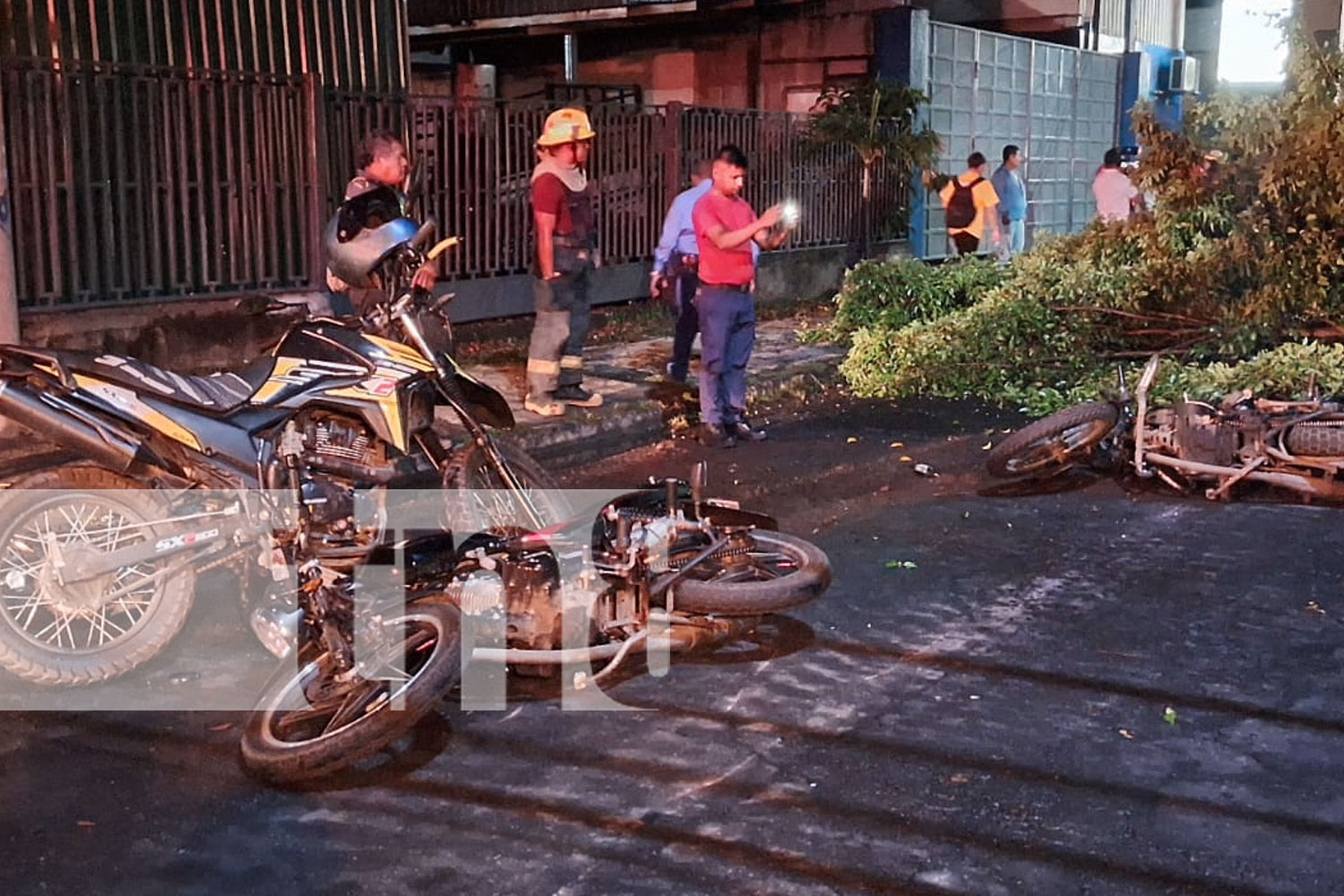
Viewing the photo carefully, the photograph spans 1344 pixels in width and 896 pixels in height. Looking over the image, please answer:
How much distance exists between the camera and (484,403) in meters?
5.70

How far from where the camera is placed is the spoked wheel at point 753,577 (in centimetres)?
502

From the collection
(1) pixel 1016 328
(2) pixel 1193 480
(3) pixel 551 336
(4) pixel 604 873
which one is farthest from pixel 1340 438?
(4) pixel 604 873

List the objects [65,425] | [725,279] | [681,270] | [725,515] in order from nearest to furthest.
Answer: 1. [65,425]
2. [725,515]
3. [725,279]
4. [681,270]

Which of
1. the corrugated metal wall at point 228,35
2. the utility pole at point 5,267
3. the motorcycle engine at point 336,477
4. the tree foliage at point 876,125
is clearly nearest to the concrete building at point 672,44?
the tree foliage at point 876,125

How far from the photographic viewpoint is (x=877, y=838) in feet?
12.4

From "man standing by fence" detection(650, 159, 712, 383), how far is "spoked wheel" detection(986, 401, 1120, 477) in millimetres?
3084

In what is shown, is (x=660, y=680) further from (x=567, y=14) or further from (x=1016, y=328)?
(x=567, y=14)

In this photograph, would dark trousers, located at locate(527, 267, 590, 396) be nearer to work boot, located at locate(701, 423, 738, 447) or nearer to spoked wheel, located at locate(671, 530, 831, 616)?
work boot, located at locate(701, 423, 738, 447)

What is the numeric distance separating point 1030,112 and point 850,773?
20.0 metres

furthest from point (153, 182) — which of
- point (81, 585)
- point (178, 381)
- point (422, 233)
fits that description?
point (81, 585)

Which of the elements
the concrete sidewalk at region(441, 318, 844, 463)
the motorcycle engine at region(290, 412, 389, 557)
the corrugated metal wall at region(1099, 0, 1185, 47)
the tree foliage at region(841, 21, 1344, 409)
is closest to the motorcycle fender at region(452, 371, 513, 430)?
the motorcycle engine at region(290, 412, 389, 557)

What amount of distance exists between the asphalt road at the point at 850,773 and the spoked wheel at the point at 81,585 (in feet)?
0.88

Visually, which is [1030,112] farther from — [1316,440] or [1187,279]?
[1316,440]

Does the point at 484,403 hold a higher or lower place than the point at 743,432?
higher
